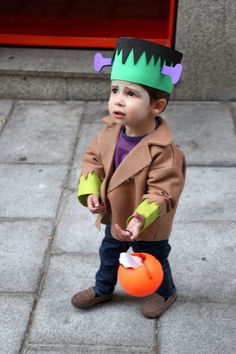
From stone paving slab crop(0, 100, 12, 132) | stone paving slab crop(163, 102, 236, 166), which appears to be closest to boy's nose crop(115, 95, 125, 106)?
stone paving slab crop(163, 102, 236, 166)

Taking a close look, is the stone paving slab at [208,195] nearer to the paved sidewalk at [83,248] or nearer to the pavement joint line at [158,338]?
the paved sidewalk at [83,248]

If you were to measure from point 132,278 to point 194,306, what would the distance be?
2.29 ft

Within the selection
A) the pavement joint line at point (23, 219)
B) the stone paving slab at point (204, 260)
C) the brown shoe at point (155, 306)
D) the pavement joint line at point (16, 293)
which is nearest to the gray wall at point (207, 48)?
the stone paving slab at point (204, 260)

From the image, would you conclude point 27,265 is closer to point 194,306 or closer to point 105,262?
point 105,262

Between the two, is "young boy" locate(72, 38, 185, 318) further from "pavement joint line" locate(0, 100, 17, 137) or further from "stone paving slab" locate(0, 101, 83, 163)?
"pavement joint line" locate(0, 100, 17, 137)

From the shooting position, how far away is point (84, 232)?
3162mm

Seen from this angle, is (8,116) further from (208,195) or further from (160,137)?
(160,137)

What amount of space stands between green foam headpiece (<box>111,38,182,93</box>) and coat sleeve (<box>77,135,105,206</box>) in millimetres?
384

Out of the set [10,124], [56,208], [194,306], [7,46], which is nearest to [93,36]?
[7,46]

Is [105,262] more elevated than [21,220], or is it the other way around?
[105,262]

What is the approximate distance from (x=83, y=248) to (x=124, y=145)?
1143 mm

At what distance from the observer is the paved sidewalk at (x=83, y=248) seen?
95.6 inches

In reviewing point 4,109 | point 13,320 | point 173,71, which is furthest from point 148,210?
point 4,109

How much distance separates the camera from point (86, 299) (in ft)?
8.39
